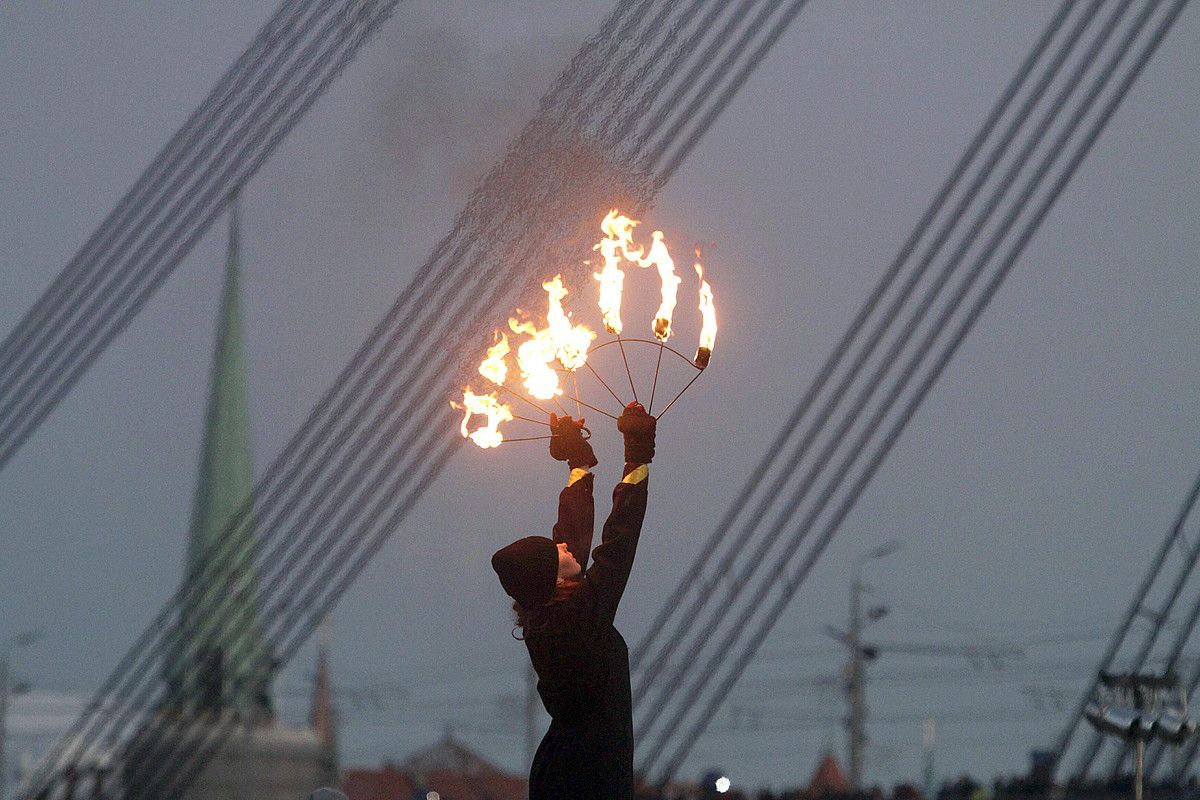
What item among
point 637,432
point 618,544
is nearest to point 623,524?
point 618,544

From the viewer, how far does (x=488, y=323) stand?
16.5m

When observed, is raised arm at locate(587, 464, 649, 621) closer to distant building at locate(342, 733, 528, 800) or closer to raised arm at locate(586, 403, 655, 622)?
raised arm at locate(586, 403, 655, 622)

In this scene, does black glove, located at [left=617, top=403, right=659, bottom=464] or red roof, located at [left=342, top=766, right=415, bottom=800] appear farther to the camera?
red roof, located at [left=342, top=766, right=415, bottom=800]

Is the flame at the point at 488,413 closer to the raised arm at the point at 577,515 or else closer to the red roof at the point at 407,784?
the raised arm at the point at 577,515

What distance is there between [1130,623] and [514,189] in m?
10.1

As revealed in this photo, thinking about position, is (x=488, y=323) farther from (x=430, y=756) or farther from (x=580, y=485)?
(x=430, y=756)

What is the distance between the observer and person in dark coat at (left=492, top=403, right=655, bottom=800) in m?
7.70

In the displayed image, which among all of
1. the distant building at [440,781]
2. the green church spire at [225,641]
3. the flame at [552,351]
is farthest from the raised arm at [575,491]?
the distant building at [440,781]

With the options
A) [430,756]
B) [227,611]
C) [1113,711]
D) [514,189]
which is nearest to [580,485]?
A: [1113,711]

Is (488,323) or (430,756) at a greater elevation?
(488,323)

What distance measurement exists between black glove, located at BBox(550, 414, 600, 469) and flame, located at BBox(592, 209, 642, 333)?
2.28ft

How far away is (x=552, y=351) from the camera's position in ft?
30.8

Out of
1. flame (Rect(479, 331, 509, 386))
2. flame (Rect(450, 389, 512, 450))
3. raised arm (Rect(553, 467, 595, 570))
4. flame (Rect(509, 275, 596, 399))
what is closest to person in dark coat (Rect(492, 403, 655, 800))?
raised arm (Rect(553, 467, 595, 570))

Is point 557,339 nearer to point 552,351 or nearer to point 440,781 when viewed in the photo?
point 552,351
